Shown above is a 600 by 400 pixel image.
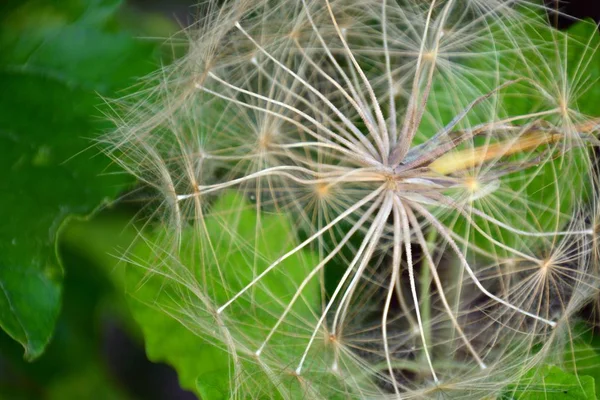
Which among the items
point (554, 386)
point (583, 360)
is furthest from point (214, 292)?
point (583, 360)

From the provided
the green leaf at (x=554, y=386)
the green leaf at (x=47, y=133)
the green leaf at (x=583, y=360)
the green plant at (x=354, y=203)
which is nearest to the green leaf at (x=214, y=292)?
the green plant at (x=354, y=203)

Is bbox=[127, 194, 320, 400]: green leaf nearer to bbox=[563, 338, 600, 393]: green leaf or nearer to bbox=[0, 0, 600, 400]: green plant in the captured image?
bbox=[0, 0, 600, 400]: green plant

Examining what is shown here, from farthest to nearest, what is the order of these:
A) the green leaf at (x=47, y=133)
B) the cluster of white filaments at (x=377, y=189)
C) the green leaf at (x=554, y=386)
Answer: the green leaf at (x=47, y=133) < the green leaf at (x=554, y=386) < the cluster of white filaments at (x=377, y=189)

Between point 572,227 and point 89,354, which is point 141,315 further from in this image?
point 572,227

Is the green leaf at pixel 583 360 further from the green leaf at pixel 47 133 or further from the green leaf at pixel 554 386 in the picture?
the green leaf at pixel 47 133

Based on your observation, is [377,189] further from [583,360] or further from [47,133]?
[47,133]

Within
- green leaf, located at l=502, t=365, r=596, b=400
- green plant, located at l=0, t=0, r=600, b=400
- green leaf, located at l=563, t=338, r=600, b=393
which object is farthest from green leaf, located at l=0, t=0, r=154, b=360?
green leaf, located at l=563, t=338, r=600, b=393
